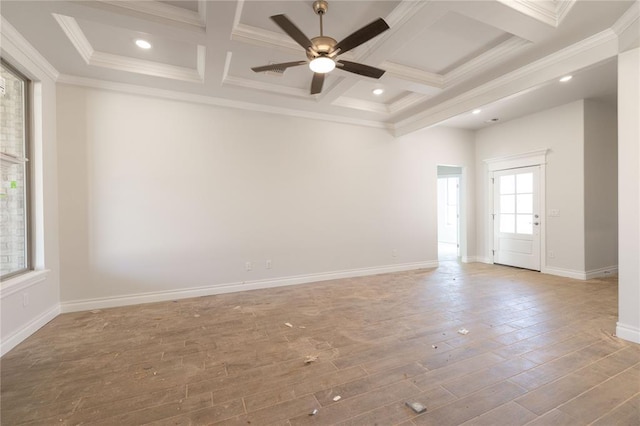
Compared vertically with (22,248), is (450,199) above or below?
above

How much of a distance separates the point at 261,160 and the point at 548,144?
536 cm

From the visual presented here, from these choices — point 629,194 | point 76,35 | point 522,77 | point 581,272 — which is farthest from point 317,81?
point 581,272

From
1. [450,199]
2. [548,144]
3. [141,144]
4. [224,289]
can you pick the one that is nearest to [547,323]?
[548,144]

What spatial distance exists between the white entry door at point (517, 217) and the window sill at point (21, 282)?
25.4 ft

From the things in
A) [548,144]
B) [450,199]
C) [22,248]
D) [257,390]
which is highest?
[548,144]

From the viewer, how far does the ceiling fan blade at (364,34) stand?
213cm

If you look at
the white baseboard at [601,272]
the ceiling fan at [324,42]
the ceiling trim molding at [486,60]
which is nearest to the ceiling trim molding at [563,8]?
the ceiling trim molding at [486,60]

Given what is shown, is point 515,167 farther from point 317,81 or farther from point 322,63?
point 322,63

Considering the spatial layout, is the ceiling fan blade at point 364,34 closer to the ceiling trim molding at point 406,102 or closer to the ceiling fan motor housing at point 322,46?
the ceiling fan motor housing at point 322,46

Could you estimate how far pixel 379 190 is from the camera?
5.65 m

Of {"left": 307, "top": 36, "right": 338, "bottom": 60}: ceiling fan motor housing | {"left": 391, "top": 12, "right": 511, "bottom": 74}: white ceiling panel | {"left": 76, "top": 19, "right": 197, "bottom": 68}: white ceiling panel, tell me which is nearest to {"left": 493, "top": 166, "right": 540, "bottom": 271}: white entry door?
{"left": 391, "top": 12, "right": 511, "bottom": 74}: white ceiling panel

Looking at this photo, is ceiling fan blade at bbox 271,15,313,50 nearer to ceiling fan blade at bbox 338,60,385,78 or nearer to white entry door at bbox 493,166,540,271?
ceiling fan blade at bbox 338,60,385,78

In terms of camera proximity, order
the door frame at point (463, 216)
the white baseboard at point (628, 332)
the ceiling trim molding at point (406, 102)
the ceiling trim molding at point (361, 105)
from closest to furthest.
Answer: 1. the white baseboard at point (628, 332)
2. the ceiling trim molding at point (406, 102)
3. the ceiling trim molding at point (361, 105)
4. the door frame at point (463, 216)

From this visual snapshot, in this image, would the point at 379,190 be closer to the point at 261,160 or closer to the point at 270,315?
the point at 261,160
